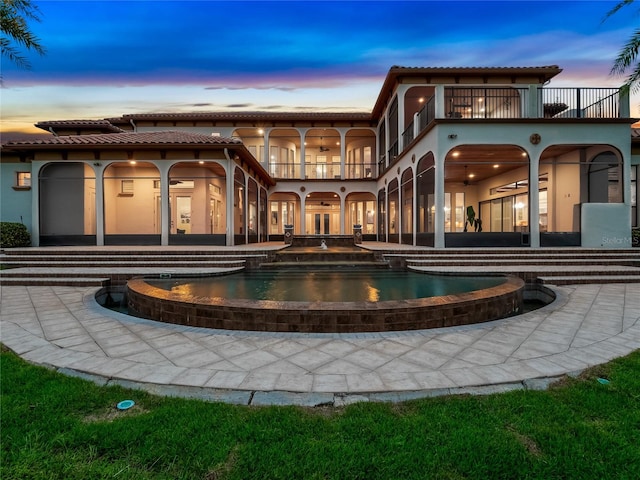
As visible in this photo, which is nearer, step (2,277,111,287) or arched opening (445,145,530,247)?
step (2,277,111,287)

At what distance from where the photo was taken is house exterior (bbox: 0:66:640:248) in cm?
1138

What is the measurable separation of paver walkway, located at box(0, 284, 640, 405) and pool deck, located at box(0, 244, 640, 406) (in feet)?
0.03

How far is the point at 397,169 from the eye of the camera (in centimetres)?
1633

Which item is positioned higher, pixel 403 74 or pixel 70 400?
pixel 403 74

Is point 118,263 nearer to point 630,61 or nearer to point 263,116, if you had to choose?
point 630,61

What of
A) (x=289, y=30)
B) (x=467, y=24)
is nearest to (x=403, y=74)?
(x=467, y=24)

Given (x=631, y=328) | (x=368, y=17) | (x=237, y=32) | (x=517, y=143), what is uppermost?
(x=237, y=32)

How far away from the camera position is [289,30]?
1691 centimetres

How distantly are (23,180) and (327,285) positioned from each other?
16616 mm

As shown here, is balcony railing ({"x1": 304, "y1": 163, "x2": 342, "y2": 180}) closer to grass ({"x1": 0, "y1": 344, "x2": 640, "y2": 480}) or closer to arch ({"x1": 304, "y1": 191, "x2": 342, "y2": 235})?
arch ({"x1": 304, "y1": 191, "x2": 342, "y2": 235})

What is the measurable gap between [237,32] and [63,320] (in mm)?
17436

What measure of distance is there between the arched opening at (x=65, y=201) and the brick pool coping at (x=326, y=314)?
42.6ft

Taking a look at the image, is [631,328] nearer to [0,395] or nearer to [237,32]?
[0,395]

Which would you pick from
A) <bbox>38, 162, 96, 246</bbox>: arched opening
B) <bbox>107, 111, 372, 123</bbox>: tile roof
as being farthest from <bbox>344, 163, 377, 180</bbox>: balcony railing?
<bbox>38, 162, 96, 246</bbox>: arched opening
